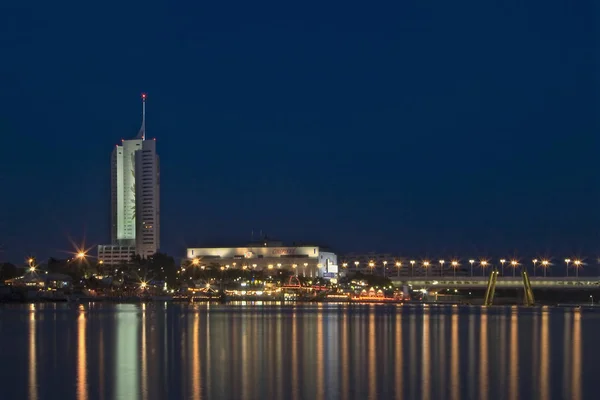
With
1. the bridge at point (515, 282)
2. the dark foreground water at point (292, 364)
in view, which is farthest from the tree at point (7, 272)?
the dark foreground water at point (292, 364)

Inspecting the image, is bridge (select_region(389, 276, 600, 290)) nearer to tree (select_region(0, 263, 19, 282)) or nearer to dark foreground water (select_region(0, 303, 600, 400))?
tree (select_region(0, 263, 19, 282))

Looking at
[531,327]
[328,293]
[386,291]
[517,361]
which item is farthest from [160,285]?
[517,361]

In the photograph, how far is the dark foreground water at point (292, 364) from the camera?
23.3 meters

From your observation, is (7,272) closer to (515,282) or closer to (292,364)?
(515,282)

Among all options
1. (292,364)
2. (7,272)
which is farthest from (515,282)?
(292,364)

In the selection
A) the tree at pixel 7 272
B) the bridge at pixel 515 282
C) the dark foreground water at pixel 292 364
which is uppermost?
the dark foreground water at pixel 292 364

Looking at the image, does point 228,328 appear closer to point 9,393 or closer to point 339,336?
point 339,336

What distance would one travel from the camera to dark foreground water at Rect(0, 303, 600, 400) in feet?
76.5

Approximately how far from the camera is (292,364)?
29.7 metres

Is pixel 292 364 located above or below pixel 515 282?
above

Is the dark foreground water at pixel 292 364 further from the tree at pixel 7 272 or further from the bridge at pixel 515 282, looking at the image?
the bridge at pixel 515 282

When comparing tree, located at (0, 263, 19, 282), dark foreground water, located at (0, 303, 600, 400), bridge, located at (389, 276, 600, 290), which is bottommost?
bridge, located at (389, 276, 600, 290)

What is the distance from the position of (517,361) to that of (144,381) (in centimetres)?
1409

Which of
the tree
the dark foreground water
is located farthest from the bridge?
the dark foreground water
